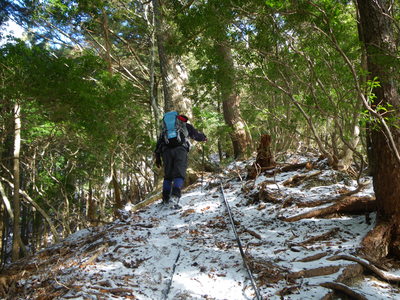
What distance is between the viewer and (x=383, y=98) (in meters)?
3.07

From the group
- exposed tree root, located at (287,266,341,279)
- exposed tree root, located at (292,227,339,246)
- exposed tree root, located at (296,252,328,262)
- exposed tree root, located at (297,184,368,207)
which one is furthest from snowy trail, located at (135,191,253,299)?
exposed tree root, located at (297,184,368,207)

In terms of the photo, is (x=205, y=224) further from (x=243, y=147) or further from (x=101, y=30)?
(x=101, y=30)

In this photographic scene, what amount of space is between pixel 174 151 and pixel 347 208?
3.09m

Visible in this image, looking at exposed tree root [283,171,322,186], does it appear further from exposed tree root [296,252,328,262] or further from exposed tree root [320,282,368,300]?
exposed tree root [320,282,368,300]

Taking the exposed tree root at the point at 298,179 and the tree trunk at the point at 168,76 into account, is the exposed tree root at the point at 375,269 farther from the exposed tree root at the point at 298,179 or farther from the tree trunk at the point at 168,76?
the tree trunk at the point at 168,76

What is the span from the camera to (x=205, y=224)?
173 inches

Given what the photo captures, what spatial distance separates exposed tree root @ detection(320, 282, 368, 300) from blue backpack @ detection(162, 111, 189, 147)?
3.59 meters

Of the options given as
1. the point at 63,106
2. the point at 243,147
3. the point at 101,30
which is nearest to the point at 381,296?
the point at 63,106

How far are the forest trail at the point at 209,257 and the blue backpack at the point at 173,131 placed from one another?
1.37m

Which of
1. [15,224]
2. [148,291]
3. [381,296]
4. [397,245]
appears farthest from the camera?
[15,224]

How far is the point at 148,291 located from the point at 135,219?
2553mm

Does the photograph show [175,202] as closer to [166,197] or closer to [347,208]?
[166,197]

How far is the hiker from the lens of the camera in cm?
528

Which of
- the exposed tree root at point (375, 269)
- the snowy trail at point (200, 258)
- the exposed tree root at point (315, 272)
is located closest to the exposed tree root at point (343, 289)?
the exposed tree root at point (315, 272)
